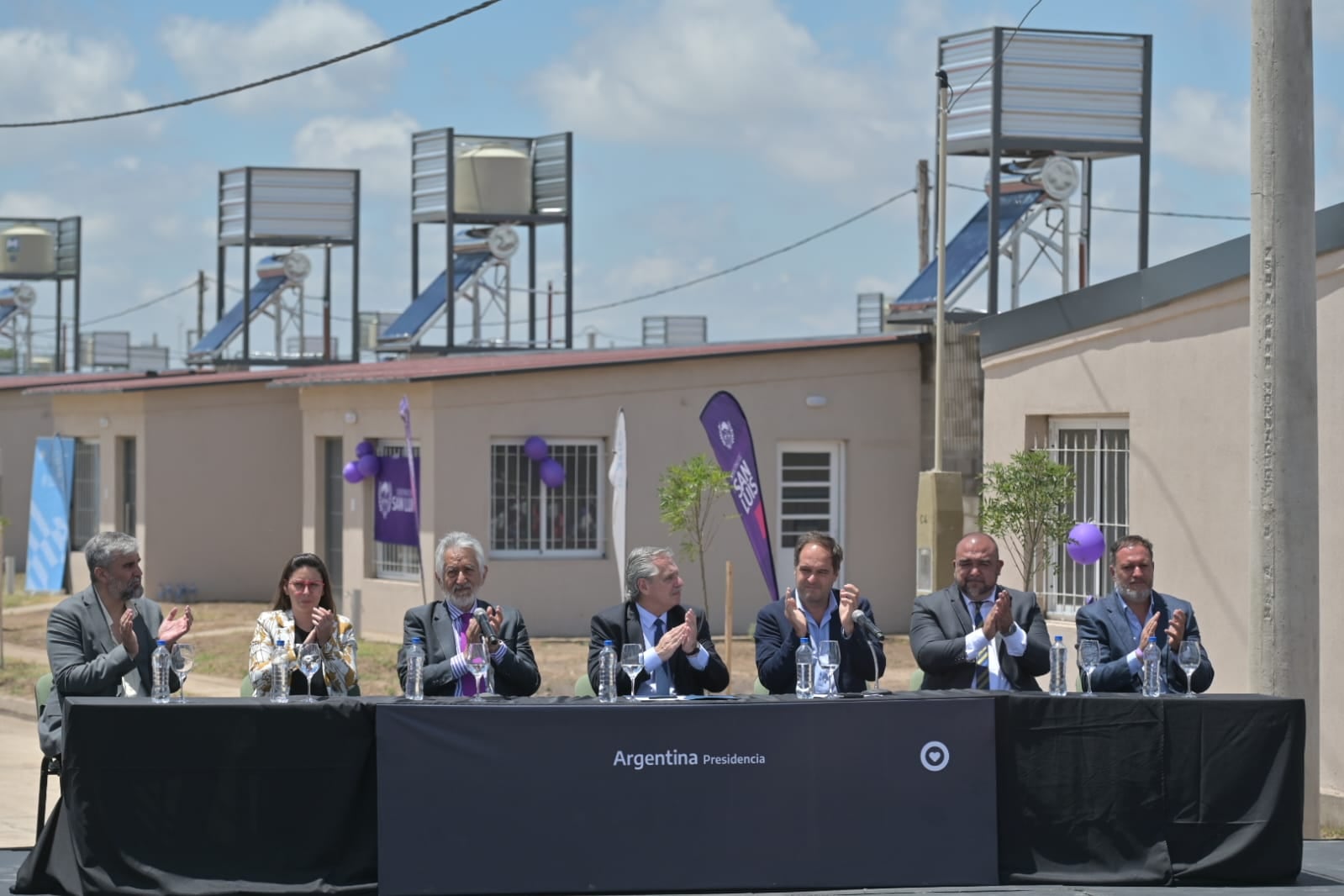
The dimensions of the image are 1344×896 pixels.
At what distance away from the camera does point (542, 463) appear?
789 inches

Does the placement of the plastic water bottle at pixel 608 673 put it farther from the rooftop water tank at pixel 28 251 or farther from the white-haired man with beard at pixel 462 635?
the rooftop water tank at pixel 28 251

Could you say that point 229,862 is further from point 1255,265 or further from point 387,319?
point 387,319

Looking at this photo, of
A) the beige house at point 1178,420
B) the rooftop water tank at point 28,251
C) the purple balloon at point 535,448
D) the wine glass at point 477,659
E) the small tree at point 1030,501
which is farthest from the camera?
the rooftop water tank at point 28,251

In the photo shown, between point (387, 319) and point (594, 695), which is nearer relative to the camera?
point (594, 695)

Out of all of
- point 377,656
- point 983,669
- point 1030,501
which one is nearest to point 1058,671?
point 983,669

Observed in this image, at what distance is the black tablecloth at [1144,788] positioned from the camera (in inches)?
256

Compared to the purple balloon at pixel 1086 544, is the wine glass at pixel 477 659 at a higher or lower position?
lower

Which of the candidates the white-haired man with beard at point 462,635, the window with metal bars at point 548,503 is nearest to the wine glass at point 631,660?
the white-haired man with beard at point 462,635

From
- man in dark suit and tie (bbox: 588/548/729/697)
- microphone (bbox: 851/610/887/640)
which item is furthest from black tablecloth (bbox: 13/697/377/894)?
microphone (bbox: 851/610/887/640)

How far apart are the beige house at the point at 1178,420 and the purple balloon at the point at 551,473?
6728 mm

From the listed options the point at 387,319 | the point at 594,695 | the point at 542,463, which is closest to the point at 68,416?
the point at 542,463

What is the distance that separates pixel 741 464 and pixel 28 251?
38733 millimetres

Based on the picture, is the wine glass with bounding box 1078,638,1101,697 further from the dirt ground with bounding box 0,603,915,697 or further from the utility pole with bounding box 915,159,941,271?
the utility pole with bounding box 915,159,941,271

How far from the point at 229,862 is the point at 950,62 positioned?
16.6 metres
